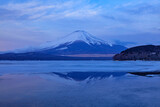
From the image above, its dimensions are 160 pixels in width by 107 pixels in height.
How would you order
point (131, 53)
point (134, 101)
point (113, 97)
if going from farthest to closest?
point (131, 53) < point (113, 97) < point (134, 101)

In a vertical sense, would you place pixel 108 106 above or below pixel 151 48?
below

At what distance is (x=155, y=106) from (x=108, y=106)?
170 cm

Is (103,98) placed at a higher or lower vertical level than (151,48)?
lower

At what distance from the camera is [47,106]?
307 inches

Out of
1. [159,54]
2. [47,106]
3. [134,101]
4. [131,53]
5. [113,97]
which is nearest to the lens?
[47,106]

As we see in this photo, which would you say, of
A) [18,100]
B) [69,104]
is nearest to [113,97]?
[69,104]

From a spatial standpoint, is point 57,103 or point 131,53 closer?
point 57,103

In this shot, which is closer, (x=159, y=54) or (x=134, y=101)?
(x=134, y=101)

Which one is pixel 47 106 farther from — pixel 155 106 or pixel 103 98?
pixel 155 106

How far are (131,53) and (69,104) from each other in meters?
145

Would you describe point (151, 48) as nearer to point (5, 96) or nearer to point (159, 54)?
point (159, 54)

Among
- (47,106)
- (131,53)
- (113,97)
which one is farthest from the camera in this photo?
(131,53)

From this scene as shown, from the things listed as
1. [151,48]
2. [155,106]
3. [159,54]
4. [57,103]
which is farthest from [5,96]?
[151,48]

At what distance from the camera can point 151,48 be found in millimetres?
158000
